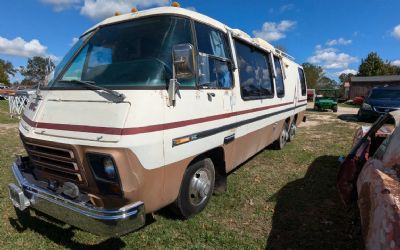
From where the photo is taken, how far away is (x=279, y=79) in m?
7.45

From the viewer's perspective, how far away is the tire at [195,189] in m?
3.98

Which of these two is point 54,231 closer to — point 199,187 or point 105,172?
point 105,172

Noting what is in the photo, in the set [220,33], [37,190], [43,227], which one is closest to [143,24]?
[220,33]

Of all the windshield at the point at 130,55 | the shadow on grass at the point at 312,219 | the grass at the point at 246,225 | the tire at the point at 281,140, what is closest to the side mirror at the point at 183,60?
the windshield at the point at 130,55

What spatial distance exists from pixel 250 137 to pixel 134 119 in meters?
3.04

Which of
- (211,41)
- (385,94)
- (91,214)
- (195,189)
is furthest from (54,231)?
(385,94)

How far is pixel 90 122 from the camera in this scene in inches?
123

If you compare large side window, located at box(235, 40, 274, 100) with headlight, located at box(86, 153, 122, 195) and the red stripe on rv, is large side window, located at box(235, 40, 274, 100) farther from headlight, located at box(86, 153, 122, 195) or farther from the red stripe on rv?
headlight, located at box(86, 153, 122, 195)

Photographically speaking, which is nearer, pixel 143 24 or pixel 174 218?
pixel 143 24

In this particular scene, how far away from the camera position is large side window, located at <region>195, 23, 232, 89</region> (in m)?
3.86

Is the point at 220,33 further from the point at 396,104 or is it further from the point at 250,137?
the point at 396,104

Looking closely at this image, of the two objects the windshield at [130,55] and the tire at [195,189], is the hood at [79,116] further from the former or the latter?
the tire at [195,189]

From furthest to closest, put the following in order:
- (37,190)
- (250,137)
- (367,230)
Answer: (250,137) → (37,190) → (367,230)

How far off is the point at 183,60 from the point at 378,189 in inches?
86.9
